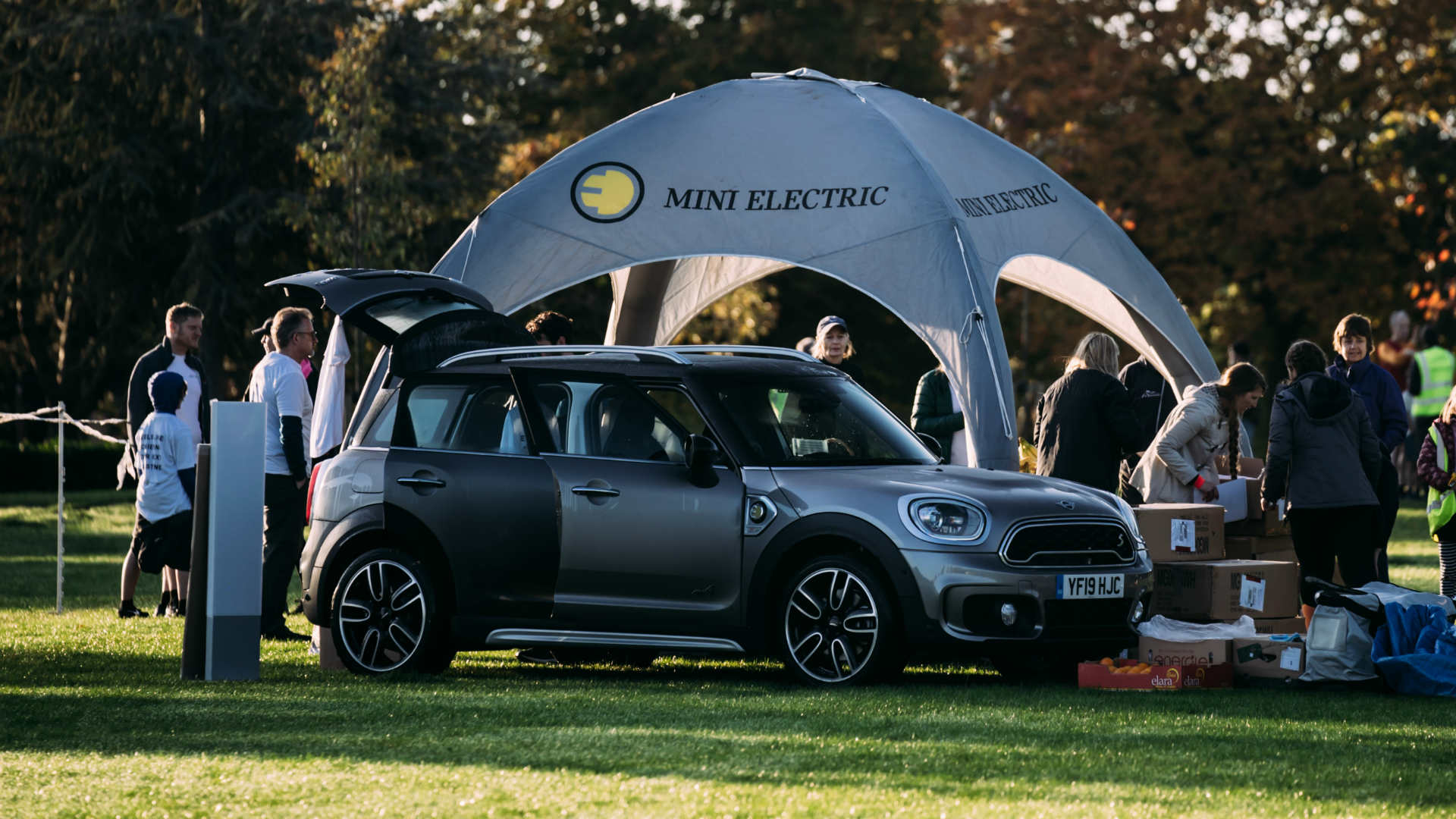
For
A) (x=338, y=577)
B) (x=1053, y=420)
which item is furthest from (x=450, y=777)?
(x=1053, y=420)

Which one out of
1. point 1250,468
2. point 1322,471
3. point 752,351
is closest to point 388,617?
point 752,351

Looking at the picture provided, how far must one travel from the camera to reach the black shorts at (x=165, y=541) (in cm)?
1466

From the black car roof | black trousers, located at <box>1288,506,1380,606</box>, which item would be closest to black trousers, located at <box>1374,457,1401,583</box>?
black trousers, located at <box>1288,506,1380,606</box>

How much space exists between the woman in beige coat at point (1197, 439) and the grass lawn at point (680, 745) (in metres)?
1.93

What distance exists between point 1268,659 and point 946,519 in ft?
6.65

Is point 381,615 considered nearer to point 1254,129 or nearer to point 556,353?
point 556,353

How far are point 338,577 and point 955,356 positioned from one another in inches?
181

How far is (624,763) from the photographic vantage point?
8133 mm

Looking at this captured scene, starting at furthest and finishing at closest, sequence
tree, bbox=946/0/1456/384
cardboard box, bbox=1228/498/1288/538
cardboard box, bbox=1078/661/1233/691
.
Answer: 1. tree, bbox=946/0/1456/384
2. cardboard box, bbox=1228/498/1288/538
3. cardboard box, bbox=1078/661/1233/691

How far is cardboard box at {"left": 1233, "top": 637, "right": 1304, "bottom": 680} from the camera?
11109mm

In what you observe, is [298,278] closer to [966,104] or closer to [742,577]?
[742,577]

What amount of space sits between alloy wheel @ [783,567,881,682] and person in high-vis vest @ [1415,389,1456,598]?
456 centimetres

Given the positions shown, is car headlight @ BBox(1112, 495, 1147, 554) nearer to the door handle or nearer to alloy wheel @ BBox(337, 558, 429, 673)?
the door handle

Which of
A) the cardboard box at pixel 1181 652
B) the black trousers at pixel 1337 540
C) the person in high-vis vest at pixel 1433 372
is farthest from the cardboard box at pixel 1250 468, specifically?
the person in high-vis vest at pixel 1433 372
